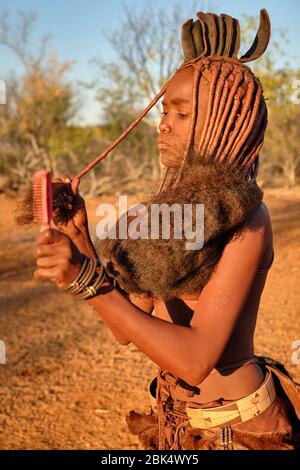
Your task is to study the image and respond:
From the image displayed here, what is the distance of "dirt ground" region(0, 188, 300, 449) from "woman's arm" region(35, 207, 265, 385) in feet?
7.96

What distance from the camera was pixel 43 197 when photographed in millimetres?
1174

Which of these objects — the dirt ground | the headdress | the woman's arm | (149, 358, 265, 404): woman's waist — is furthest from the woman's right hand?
A: the dirt ground

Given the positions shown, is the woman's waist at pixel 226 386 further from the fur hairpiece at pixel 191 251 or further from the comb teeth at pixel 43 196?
the comb teeth at pixel 43 196

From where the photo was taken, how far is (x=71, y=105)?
23578 mm

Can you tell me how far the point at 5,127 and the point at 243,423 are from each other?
21.1 meters

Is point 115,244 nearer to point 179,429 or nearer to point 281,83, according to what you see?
point 179,429

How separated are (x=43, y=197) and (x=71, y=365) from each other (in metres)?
3.83

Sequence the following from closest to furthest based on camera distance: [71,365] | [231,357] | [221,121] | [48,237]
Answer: [48,237] → [221,121] → [231,357] → [71,365]

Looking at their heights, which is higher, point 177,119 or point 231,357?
point 177,119

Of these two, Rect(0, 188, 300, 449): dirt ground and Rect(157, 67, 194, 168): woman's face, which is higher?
Rect(157, 67, 194, 168): woman's face

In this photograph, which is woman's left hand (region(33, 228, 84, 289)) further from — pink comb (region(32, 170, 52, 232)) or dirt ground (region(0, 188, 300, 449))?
dirt ground (region(0, 188, 300, 449))

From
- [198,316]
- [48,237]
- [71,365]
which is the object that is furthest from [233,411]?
[71,365]

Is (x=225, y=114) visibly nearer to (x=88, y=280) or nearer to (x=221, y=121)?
(x=221, y=121)

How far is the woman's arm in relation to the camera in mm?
1156
